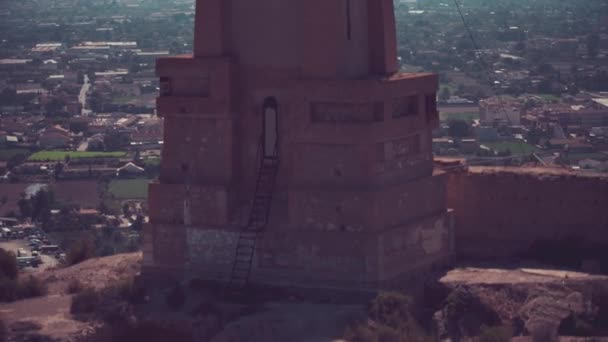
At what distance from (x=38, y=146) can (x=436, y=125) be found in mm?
37852

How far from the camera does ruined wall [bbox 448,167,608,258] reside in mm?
22047

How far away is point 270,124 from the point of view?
68.9 feet

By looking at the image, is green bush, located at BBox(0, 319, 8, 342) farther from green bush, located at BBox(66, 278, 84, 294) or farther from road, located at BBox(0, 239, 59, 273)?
road, located at BBox(0, 239, 59, 273)

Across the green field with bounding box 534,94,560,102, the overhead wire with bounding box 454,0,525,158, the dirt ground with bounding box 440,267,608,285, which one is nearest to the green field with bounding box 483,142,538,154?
the overhead wire with bounding box 454,0,525,158

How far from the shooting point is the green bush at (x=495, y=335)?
1828 cm

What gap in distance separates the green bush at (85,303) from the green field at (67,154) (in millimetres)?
34238

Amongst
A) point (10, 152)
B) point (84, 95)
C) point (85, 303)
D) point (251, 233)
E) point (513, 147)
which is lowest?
point (84, 95)

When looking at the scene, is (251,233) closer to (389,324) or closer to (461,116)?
(389,324)

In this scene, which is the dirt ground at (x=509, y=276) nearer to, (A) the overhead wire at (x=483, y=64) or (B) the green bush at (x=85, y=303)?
(B) the green bush at (x=85, y=303)

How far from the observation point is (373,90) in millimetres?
20109

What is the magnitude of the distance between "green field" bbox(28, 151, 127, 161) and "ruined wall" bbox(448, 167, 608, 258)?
32.6 meters

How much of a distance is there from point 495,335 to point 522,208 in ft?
14.3

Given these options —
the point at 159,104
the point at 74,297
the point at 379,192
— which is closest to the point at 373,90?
the point at 379,192

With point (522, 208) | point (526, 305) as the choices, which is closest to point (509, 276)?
point (526, 305)
